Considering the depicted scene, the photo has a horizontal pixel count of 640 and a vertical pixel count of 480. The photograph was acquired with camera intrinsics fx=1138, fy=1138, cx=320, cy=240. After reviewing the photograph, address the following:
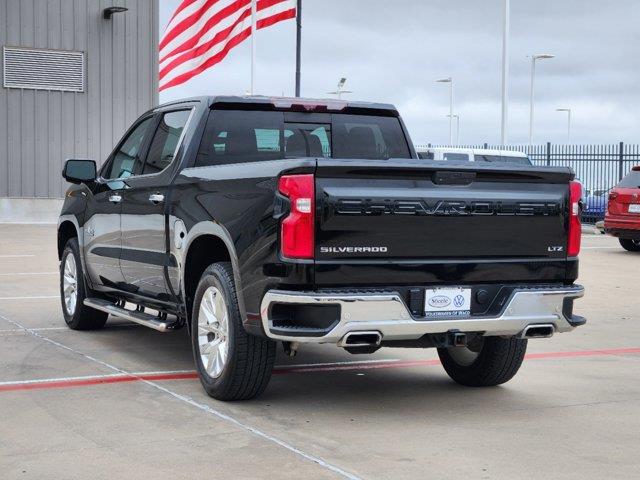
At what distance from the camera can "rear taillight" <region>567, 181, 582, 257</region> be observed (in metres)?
7.06

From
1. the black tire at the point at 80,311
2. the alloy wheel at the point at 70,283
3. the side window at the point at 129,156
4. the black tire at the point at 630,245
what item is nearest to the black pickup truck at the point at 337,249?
the side window at the point at 129,156

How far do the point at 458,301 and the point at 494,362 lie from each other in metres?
1.14

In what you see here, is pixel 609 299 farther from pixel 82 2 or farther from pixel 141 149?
pixel 82 2

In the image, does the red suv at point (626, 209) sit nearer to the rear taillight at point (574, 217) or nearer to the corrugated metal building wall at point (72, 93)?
the corrugated metal building wall at point (72, 93)

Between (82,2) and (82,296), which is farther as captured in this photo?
(82,2)

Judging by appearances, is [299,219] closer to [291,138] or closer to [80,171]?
[291,138]

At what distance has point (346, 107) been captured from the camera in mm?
8531

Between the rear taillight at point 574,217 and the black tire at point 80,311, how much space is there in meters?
4.55

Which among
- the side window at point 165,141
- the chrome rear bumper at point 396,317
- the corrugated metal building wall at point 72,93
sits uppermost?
the corrugated metal building wall at point 72,93

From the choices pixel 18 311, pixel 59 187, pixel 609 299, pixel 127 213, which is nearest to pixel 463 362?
Answer: pixel 127 213

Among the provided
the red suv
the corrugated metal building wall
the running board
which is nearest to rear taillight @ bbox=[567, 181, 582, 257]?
the running board

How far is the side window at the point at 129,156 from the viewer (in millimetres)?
9031

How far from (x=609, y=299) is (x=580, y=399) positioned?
22.1 ft

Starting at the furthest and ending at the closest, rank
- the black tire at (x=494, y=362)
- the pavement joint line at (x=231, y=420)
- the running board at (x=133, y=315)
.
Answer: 1. the running board at (x=133, y=315)
2. the black tire at (x=494, y=362)
3. the pavement joint line at (x=231, y=420)
